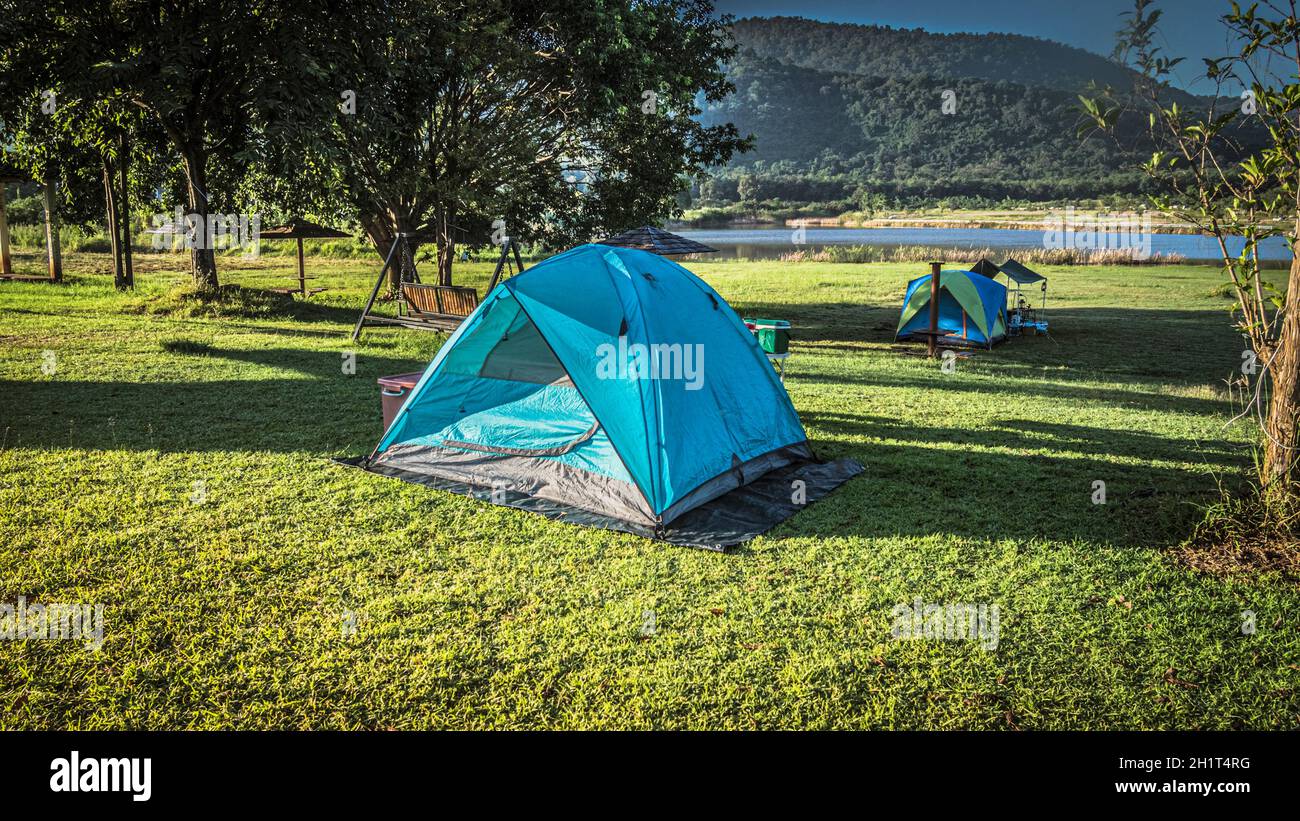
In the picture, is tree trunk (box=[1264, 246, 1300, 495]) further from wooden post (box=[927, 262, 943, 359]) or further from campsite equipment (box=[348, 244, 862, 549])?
wooden post (box=[927, 262, 943, 359])

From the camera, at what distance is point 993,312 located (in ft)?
51.0

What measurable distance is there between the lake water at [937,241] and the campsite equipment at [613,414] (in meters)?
18.3

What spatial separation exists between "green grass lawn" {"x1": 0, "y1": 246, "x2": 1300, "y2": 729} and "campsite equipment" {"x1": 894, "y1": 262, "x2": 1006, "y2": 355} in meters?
5.98

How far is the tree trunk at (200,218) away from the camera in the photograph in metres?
16.1

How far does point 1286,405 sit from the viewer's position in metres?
5.19

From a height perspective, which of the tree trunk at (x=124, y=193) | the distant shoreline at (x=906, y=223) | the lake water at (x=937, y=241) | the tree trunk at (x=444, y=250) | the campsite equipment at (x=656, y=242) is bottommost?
the campsite equipment at (x=656, y=242)

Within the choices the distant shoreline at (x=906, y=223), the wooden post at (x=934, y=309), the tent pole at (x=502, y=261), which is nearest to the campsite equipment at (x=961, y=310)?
the wooden post at (x=934, y=309)

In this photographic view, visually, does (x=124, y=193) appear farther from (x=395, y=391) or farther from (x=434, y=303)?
(x=395, y=391)

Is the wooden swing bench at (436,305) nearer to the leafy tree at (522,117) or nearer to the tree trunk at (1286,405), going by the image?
the leafy tree at (522,117)

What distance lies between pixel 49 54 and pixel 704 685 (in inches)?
684
